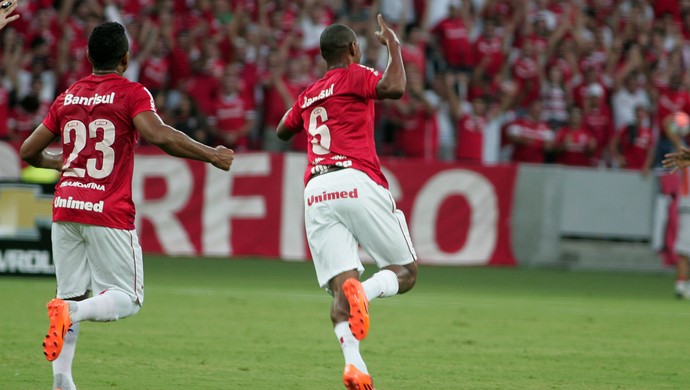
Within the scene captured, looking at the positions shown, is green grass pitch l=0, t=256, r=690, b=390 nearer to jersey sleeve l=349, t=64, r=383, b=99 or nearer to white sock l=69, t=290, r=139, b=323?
white sock l=69, t=290, r=139, b=323

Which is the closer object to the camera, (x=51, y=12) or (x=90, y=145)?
(x=90, y=145)

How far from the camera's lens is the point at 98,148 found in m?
6.92

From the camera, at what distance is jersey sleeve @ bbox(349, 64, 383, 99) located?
7383mm

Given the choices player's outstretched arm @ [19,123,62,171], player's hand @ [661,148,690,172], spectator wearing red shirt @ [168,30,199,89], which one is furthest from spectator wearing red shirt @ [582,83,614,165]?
player's outstretched arm @ [19,123,62,171]

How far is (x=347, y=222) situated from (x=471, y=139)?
1172 centimetres

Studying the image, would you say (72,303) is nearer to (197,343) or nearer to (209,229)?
(197,343)

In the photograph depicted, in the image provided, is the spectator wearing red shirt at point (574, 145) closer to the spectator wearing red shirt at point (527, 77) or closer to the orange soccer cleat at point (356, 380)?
the spectator wearing red shirt at point (527, 77)

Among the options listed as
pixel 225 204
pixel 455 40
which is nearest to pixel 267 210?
pixel 225 204

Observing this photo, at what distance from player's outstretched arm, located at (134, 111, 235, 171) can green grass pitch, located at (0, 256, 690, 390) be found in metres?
1.70

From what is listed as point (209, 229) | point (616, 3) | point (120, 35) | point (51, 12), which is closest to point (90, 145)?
point (120, 35)

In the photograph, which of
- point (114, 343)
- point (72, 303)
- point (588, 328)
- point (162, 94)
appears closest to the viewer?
point (72, 303)

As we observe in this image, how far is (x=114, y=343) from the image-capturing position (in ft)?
32.0

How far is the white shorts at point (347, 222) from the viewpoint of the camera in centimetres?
741

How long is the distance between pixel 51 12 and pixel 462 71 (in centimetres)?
716
